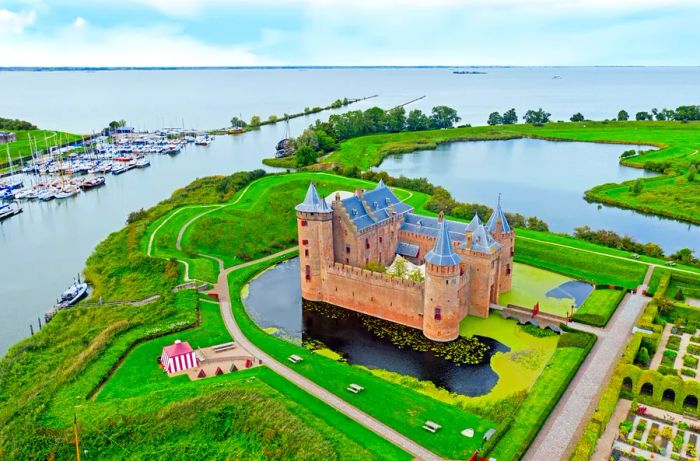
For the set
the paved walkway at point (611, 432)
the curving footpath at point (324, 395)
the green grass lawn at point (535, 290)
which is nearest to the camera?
the paved walkway at point (611, 432)

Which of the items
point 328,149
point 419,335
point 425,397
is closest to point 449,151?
point 328,149

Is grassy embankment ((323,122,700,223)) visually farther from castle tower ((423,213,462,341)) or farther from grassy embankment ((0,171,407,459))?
grassy embankment ((0,171,407,459))

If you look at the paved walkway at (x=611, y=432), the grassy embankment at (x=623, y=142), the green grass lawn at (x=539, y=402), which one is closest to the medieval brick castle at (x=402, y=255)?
the green grass lawn at (x=539, y=402)

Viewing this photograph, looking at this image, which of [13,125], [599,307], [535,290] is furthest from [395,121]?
[599,307]

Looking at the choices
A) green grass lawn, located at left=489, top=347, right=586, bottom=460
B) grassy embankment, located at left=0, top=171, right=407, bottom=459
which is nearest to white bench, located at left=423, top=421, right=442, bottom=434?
grassy embankment, located at left=0, top=171, right=407, bottom=459

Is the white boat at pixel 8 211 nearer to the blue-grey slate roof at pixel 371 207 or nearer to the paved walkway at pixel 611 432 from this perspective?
the blue-grey slate roof at pixel 371 207

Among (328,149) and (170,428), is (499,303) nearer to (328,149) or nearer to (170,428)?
(170,428)
